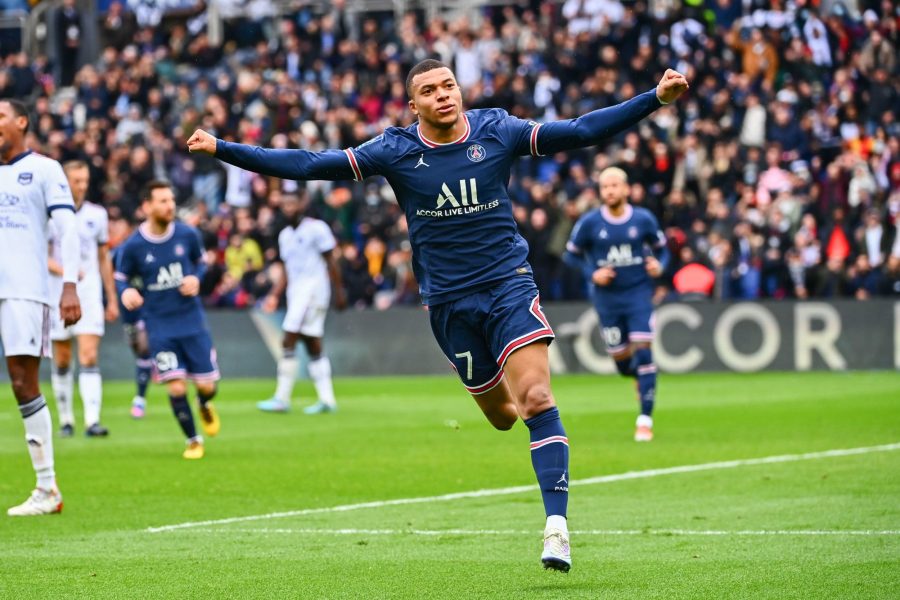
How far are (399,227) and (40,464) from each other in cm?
1848

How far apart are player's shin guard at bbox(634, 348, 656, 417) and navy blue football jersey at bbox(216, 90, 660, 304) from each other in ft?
23.3

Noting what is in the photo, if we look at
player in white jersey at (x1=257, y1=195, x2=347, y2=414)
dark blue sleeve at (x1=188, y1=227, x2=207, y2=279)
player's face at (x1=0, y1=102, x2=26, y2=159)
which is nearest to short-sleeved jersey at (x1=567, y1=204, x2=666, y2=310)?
dark blue sleeve at (x1=188, y1=227, x2=207, y2=279)

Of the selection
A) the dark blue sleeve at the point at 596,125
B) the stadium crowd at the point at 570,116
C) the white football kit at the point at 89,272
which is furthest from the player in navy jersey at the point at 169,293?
the stadium crowd at the point at 570,116

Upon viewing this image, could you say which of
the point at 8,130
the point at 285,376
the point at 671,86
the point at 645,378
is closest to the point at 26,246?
the point at 8,130

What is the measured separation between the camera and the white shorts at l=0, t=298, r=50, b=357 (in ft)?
33.3

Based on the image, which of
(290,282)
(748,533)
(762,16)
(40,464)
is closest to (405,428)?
(290,282)

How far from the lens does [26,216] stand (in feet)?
33.8

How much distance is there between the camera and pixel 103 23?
3819cm

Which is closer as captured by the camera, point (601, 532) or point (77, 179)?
point (601, 532)

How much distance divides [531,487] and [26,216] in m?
4.10

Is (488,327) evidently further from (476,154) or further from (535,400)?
(476,154)

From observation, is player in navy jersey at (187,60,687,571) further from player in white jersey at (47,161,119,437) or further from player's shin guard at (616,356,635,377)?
player in white jersey at (47,161,119,437)

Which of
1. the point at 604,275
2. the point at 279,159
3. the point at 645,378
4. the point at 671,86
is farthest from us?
the point at 604,275

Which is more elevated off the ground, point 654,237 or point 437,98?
point 437,98
